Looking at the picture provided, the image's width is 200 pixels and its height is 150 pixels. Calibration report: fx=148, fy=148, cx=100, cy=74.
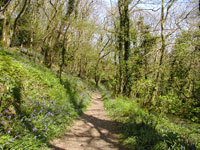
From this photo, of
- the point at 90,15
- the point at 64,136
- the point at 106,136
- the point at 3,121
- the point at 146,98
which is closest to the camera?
the point at 3,121

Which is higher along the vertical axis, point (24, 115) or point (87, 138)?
point (24, 115)

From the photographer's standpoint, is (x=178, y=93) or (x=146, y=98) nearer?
(x=178, y=93)

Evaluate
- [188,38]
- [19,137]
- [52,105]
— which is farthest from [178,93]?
[19,137]

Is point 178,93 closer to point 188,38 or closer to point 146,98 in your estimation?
point 188,38

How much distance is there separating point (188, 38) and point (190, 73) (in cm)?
164

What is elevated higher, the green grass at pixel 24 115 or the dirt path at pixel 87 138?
the green grass at pixel 24 115

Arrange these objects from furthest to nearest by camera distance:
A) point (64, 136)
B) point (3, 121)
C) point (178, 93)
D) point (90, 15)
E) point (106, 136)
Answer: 1. point (90, 15)
2. point (178, 93)
3. point (106, 136)
4. point (64, 136)
5. point (3, 121)

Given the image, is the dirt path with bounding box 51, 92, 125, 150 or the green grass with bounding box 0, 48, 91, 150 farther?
the dirt path with bounding box 51, 92, 125, 150

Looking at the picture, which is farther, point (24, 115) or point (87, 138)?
point (87, 138)

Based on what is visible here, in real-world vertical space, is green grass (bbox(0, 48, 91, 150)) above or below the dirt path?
above

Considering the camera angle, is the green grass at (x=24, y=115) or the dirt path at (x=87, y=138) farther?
the dirt path at (x=87, y=138)

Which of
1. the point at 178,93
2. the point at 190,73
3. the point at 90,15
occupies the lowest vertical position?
the point at 178,93

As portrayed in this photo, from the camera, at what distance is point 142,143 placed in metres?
4.23

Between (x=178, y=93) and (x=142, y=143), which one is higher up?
(x=178, y=93)
